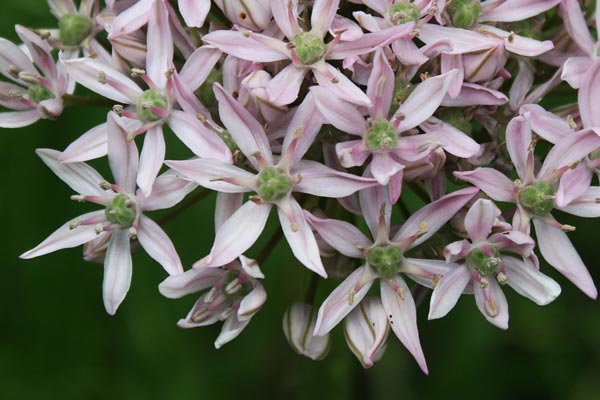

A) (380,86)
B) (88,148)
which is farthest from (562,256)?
(88,148)

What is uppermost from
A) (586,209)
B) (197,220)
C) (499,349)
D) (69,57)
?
(69,57)

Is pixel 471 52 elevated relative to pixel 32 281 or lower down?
elevated

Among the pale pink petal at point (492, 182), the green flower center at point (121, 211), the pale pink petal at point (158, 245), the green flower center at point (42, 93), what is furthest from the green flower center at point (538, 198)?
the green flower center at point (42, 93)

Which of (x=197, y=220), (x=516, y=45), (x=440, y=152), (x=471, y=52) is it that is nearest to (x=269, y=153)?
(x=440, y=152)

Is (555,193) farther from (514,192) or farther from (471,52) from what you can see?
(471,52)

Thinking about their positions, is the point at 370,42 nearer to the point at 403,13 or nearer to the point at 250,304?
the point at 403,13

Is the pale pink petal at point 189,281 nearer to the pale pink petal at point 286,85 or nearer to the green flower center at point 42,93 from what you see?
the pale pink petal at point 286,85

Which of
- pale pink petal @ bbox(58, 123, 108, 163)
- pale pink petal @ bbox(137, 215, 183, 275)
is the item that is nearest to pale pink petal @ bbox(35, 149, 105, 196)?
pale pink petal @ bbox(58, 123, 108, 163)
